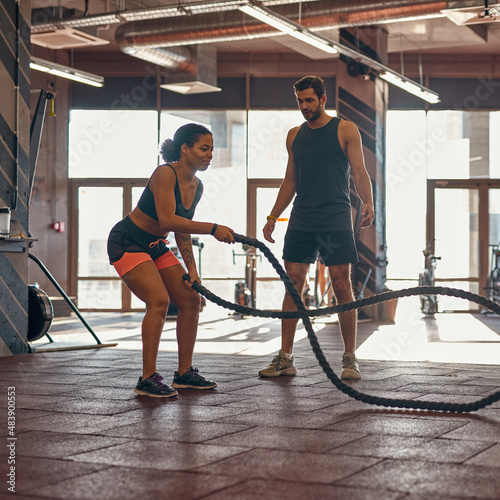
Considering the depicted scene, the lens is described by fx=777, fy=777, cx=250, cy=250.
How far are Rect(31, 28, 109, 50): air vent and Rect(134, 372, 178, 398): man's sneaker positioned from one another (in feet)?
20.6

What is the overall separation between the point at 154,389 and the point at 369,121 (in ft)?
25.5

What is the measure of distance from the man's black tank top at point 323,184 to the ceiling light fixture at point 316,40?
140 inches

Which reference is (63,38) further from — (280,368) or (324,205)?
(280,368)

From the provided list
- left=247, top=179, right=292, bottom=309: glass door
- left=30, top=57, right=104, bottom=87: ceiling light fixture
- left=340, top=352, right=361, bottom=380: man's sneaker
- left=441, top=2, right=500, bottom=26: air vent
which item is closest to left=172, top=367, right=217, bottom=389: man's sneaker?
left=340, top=352, right=361, bottom=380: man's sneaker

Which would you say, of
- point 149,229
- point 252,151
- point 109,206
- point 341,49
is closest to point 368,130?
point 341,49

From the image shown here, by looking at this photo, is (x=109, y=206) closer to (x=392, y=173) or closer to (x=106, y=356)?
(x=392, y=173)

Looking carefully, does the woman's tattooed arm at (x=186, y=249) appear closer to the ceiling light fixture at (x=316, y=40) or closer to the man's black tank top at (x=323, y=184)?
the man's black tank top at (x=323, y=184)

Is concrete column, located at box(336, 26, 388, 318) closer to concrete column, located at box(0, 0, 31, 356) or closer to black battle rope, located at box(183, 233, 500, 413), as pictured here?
concrete column, located at box(0, 0, 31, 356)

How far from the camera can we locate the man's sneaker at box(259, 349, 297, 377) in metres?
4.12

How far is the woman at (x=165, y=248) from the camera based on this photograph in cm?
342

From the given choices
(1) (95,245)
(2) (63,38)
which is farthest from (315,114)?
(1) (95,245)

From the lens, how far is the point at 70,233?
42.3 feet

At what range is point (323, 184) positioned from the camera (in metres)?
4.07

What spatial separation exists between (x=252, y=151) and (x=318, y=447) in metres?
10.7
